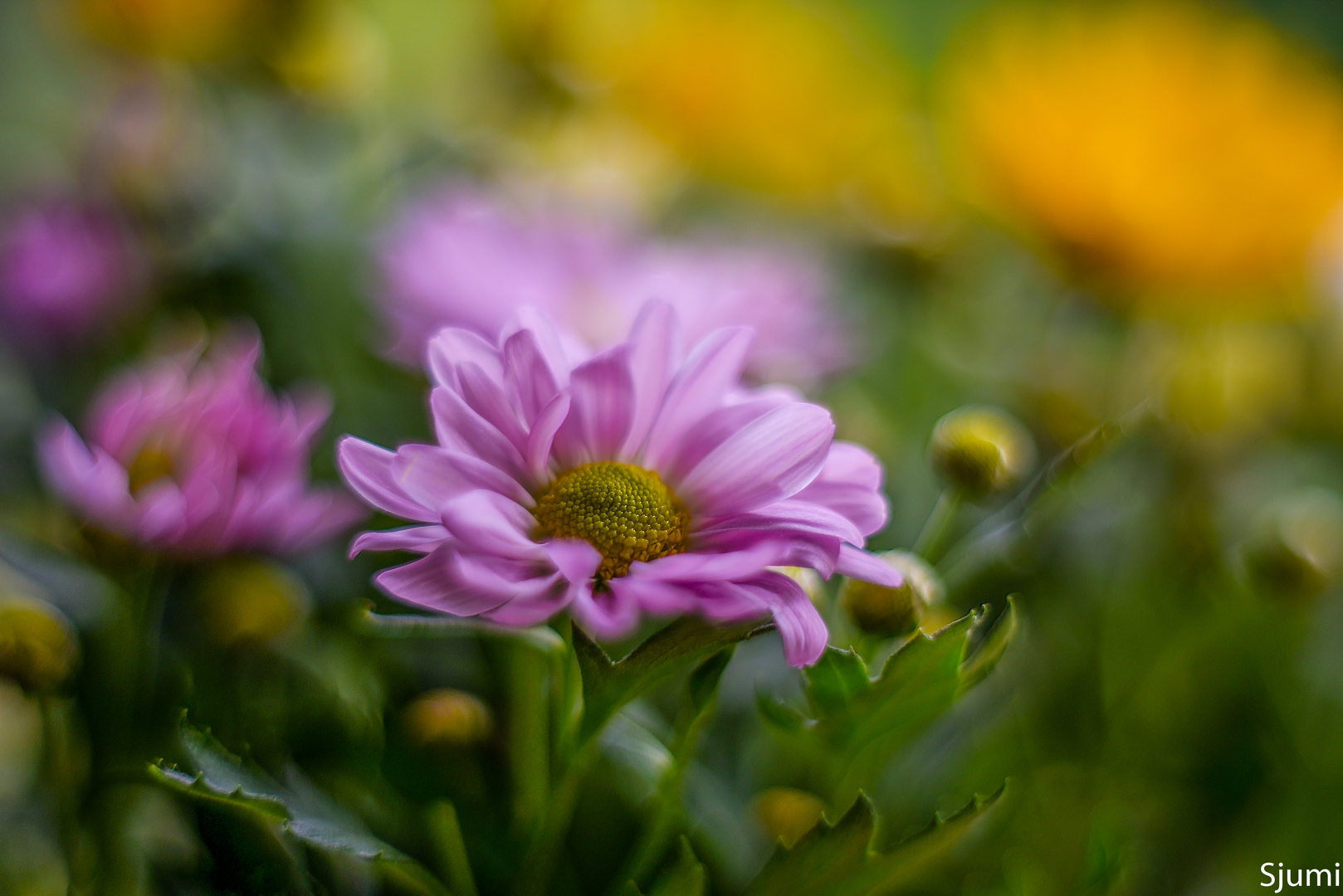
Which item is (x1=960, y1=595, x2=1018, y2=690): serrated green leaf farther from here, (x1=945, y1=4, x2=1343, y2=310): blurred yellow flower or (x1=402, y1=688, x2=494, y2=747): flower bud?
(x1=945, y1=4, x2=1343, y2=310): blurred yellow flower

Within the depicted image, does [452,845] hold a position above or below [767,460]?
below

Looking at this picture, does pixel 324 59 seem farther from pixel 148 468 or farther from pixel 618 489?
pixel 618 489

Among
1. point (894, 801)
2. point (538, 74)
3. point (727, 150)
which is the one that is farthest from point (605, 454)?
point (727, 150)

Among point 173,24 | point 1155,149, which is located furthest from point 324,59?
point 1155,149

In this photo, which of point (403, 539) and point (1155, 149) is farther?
point (1155, 149)

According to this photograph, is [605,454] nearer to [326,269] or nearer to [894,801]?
[894,801]

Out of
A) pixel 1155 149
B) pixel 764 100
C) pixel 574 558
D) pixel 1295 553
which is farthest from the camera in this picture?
pixel 764 100

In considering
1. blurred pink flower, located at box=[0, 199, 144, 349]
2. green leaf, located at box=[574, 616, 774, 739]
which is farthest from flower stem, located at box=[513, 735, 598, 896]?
blurred pink flower, located at box=[0, 199, 144, 349]
